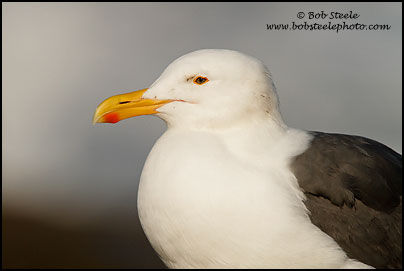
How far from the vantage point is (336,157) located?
3.84 metres

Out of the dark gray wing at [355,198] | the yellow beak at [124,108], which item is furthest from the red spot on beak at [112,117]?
the dark gray wing at [355,198]

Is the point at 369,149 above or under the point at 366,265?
above

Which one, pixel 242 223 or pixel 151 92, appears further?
pixel 151 92

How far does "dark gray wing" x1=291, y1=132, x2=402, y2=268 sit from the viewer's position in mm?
3676

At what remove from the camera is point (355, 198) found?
375cm

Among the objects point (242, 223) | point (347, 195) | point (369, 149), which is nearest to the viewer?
point (242, 223)

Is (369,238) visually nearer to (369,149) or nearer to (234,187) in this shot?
(369,149)

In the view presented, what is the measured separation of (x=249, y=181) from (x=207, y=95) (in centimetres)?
71

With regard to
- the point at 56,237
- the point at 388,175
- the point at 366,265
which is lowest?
the point at 56,237

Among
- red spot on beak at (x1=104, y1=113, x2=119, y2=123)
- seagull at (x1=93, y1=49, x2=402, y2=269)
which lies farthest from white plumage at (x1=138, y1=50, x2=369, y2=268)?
red spot on beak at (x1=104, y1=113, x2=119, y2=123)

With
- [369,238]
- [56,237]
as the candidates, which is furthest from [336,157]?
[56,237]

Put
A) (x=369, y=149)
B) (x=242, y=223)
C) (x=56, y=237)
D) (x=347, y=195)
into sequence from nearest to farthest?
1. (x=242, y=223)
2. (x=347, y=195)
3. (x=369, y=149)
4. (x=56, y=237)

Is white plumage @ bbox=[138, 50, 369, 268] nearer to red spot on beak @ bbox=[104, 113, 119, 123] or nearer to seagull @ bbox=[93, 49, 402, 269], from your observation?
seagull @ bbox=[93, 49, 402, 269]

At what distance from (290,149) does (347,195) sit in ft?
1.48
